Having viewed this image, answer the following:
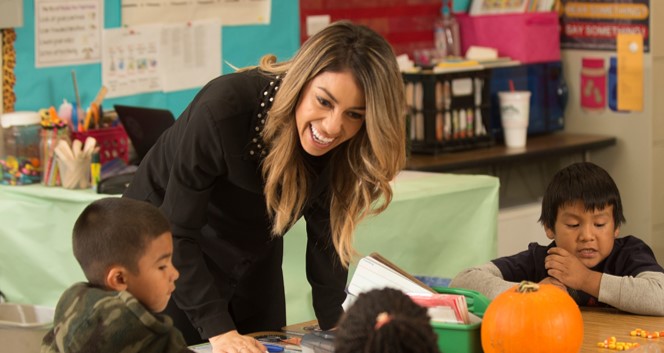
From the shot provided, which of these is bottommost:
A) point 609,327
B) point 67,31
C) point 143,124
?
point 609,327

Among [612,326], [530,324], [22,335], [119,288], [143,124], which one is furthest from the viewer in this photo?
[143,124]

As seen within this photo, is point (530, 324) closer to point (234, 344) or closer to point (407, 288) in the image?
point (407, 288)

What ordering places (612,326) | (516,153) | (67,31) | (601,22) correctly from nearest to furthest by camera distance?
(612,326)
(67,31)
(516,153)
(601,22)

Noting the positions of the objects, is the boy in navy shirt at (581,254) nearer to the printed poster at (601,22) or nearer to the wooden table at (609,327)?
the wooden table at (609,327)

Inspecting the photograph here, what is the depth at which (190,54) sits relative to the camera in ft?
13.7

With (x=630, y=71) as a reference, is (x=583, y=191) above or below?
below

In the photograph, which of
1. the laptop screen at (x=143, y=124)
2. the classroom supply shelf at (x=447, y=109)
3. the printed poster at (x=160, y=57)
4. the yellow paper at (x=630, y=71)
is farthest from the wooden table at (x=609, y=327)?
the yellow paper at (x=630, y=71)

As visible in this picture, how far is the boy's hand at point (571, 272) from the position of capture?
7.36 ft

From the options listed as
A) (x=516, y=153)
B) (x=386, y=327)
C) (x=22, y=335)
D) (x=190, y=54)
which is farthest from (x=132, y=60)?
(x=386, y=327)

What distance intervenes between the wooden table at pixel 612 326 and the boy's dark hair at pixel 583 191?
0.24m

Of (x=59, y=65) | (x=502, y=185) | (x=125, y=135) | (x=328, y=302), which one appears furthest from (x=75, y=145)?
(x=502, y=185)

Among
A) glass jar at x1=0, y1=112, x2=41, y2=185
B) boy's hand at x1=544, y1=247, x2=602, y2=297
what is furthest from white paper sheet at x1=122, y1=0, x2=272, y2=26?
boy's hand at x1=544, y1=247, x2=602, y2=297

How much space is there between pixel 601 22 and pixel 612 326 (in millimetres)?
2976

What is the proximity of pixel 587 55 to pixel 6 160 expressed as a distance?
2758 mm
